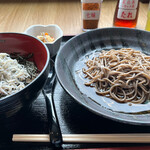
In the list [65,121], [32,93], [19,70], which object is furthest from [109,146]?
[19,70]

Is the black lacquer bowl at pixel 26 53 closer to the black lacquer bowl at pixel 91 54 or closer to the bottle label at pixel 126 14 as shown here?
Answer: the black lacquer bowl at pixel 91 54

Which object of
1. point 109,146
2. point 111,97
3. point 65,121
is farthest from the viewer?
point 111,97

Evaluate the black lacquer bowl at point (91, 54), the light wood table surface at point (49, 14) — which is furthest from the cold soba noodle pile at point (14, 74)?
the light wood table surface at point (49, 14)

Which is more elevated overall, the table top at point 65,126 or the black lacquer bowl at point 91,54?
the black lacquer bowl at point 91,54

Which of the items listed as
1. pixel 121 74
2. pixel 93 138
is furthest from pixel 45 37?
pixel 93 138

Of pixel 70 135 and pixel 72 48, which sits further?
pixel 72 48

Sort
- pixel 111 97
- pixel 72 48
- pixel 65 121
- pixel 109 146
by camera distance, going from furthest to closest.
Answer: pixel 72 48
pixel 111 97
pixel 65 121
pixel 109 146

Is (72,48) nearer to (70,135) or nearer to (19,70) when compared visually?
(19,70)
